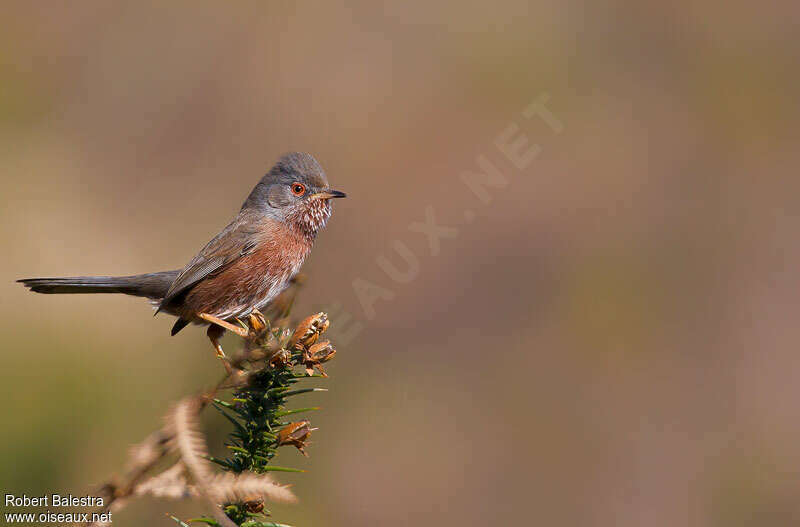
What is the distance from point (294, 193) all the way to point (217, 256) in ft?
2.24

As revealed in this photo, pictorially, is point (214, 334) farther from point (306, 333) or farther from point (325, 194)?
point (306, 333)

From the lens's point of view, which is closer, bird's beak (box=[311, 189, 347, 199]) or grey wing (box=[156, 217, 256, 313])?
grey wing (box=[156, 217, 256, 313])

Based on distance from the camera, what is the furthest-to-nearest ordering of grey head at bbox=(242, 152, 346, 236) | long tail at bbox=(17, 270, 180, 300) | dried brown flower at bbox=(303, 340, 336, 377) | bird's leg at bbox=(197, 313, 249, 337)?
grey head at bbox=(242, 152, 346, 236) < long tail at bbox=(17, 270, 180, 300) < bird's leg at bbox=(197, 313, 249, 337) < dried brown flower at bbox=(303, 340, 336, 377)

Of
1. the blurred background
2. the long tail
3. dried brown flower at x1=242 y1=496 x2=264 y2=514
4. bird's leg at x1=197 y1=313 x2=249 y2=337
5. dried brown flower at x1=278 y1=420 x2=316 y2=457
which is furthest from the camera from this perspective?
the blurred background

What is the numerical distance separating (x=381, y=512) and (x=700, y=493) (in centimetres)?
329

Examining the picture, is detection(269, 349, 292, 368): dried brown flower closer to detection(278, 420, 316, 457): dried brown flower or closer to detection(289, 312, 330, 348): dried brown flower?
detection(289, 312, 330, 348): dried brown flower

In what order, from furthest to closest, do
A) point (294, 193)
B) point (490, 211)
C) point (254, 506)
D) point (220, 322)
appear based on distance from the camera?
point (490, 211), point (294, 193), point (220, 322), point (254, 506)

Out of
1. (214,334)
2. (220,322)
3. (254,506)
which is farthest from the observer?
(214,334)

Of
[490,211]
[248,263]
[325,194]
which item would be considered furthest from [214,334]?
[490,211]

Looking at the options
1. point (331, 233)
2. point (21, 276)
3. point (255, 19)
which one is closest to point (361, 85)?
point (255, 19)

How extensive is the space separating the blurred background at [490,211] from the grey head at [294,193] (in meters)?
1.72

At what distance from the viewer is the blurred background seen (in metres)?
7.54

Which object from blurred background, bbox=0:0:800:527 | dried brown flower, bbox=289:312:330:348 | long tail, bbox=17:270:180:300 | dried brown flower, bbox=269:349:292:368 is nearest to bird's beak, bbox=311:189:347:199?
A: long tail, bbox=17:270:180:300

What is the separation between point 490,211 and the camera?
9117 millimetres
